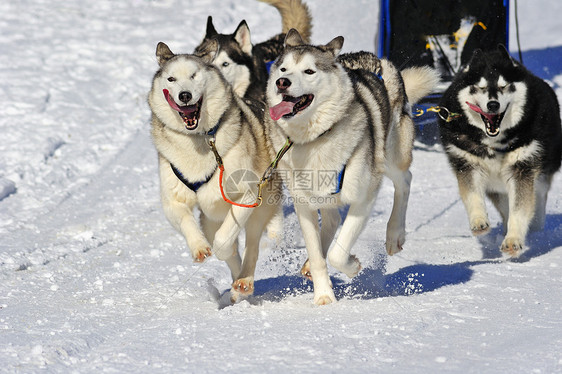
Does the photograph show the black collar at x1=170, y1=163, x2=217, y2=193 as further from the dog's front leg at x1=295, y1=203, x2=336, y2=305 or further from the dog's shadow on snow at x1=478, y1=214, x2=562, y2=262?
the dog's shadow on snow at x1=478, y1=214, x2=562, y2=262

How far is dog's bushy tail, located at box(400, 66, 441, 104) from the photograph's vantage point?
458 centimetres

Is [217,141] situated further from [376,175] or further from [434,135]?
[434,135]

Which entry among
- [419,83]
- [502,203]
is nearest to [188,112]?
[419,83]

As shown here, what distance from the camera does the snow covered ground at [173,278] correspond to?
8.37ft

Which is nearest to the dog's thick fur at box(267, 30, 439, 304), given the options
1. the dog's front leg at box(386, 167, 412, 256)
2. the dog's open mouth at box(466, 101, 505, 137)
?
the dog's front leg at box(386, 167, 412, 256)

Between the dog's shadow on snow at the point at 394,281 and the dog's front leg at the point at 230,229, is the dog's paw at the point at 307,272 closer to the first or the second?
the dog's shadow on snow at the point at 394,281

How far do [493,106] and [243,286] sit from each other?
6.35 feet

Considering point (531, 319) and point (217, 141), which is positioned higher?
point (217, 141)

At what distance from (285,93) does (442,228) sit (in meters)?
2.42

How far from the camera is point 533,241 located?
15.4 ft

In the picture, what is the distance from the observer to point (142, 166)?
654 centimetres

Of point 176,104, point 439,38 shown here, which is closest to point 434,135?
point 439,38

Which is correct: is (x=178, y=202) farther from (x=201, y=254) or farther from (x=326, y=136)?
(x=326, y=136)

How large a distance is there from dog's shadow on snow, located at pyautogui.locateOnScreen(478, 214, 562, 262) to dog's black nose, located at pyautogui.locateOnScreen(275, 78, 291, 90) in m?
2.00
